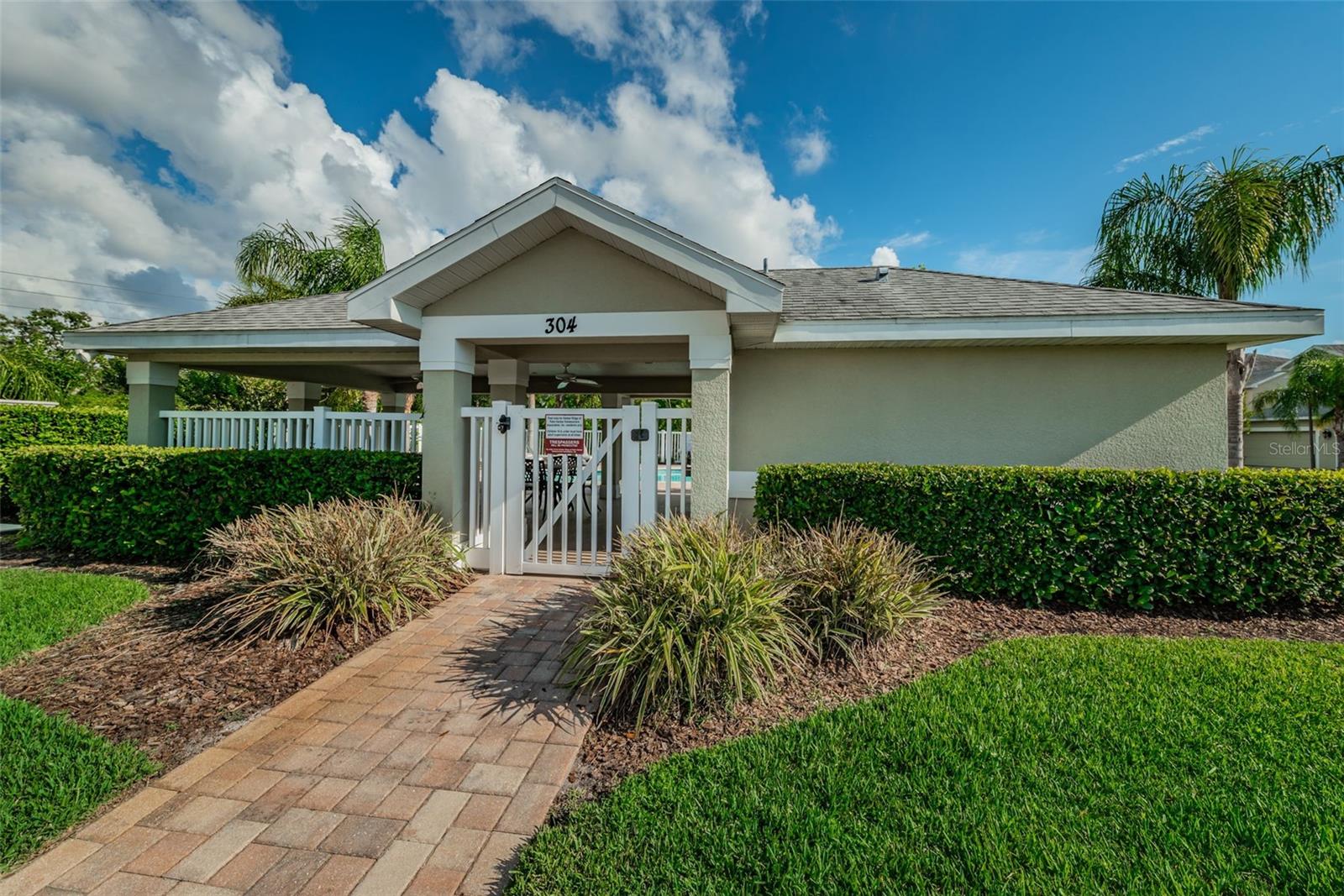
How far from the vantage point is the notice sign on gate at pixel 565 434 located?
22.5 feet

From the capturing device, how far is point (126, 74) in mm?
7062

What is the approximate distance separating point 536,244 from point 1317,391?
23.6m

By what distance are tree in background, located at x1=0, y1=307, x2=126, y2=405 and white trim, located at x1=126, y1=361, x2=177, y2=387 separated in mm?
6201

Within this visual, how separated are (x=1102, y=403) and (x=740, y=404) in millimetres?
4928

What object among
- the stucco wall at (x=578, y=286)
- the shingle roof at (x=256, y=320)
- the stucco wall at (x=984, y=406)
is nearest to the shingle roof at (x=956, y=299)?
the stucco wall at (x=984, y=406)

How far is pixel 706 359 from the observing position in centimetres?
670

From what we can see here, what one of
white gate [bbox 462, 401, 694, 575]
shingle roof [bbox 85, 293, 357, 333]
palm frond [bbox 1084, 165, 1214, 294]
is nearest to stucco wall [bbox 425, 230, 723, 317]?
white gate [bbox 462, 401, 694, 575]

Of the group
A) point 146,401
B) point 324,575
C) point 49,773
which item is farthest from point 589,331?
point 146,401

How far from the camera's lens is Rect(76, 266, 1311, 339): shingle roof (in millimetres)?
7262

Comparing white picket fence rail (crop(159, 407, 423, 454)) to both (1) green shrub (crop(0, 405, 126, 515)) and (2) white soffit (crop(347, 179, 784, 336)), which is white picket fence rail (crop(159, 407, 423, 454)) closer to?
(2) white soffit (crop(347, 179, 784, 336))

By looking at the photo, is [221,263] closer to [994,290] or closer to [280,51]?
[280,51]

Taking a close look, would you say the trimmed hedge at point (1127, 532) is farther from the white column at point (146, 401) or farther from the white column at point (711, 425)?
the white column at point (146, 401)

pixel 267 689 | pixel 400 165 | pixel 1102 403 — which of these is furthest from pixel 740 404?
pixel 400 165

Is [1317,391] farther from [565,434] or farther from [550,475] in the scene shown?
[550,475]
